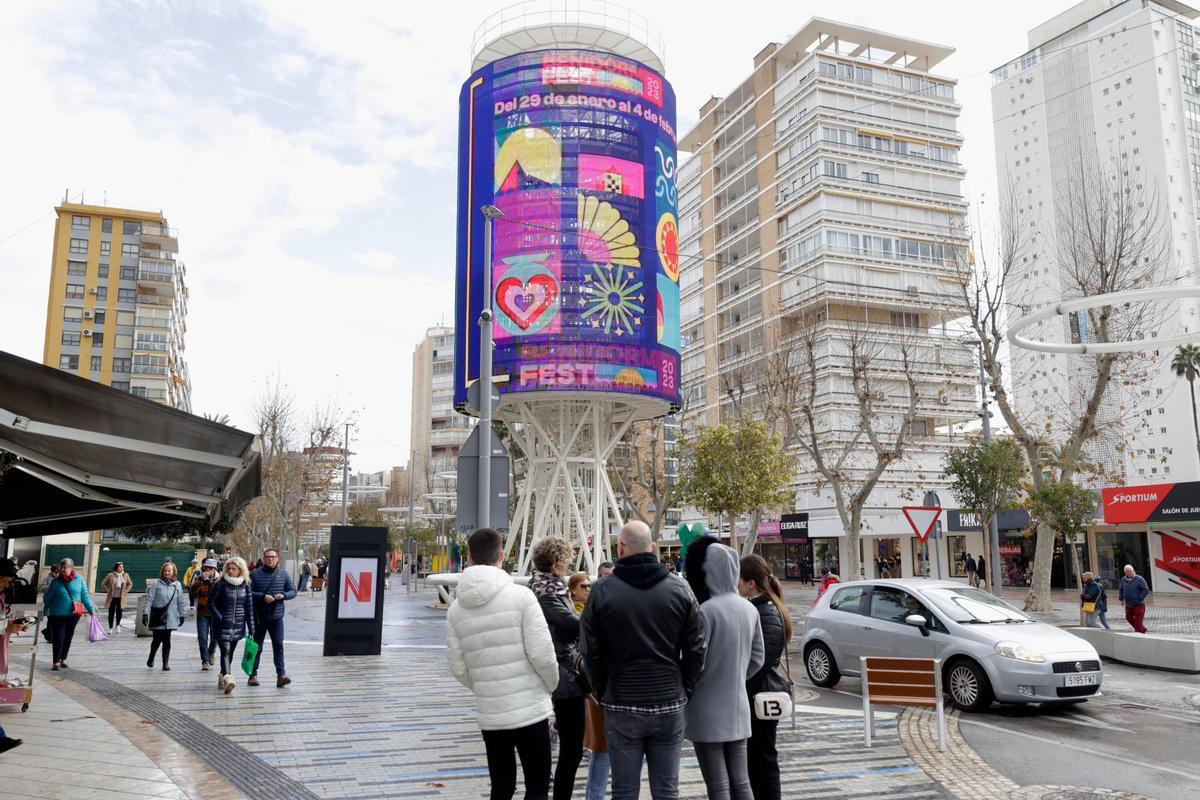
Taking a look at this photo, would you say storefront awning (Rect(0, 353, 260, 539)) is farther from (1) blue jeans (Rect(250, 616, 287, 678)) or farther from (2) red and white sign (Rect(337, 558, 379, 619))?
(2) red and white sign (Rect(337, 558, 379, 619))

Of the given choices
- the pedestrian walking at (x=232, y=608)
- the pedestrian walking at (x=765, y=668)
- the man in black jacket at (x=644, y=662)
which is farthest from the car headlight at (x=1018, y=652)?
the pedestrian walking at (x=232, y=608)

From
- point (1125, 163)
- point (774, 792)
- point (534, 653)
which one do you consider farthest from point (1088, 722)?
point (1125, 163)

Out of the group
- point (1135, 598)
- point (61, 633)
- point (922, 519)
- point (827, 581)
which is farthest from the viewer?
point (827, 581)

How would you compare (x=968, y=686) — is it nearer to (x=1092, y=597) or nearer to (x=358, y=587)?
(x=358, y=587)

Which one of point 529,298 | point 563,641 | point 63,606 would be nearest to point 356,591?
point 63,606

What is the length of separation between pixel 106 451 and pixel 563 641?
11.8 feet

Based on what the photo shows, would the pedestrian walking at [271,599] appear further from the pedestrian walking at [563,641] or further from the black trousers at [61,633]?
the pedestrian walking at [563,641]

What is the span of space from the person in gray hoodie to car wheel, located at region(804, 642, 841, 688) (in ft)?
26.9

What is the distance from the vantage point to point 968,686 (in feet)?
35.7

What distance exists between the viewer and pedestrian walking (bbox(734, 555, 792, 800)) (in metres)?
5.73

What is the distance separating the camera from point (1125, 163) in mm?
98125

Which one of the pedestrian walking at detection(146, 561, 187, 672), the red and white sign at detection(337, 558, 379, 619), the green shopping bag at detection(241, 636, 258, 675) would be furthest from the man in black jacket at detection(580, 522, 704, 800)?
the red and white sign at detection(337, 558, 379, 619)

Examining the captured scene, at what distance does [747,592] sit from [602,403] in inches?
909

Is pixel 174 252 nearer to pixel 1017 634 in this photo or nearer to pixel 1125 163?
pixel 1017 634
